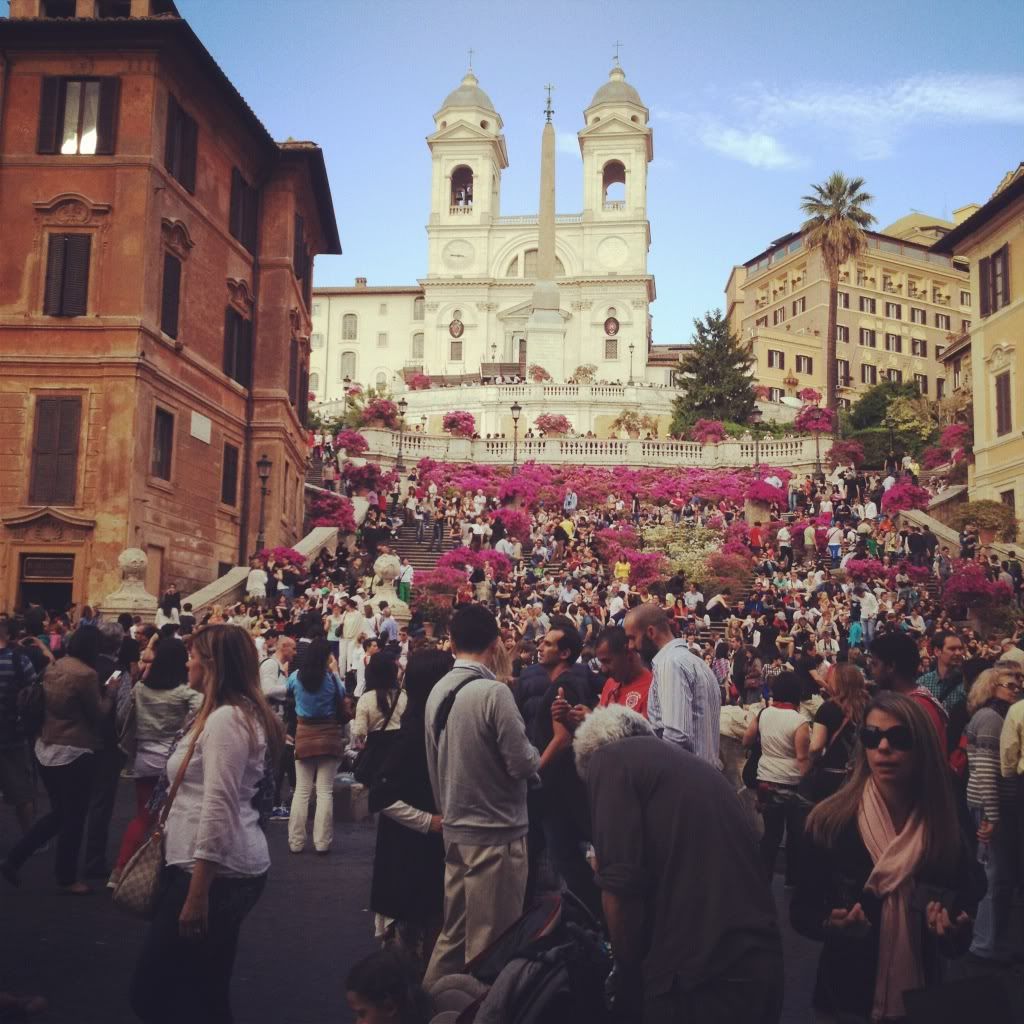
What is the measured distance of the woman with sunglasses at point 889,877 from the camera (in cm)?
379

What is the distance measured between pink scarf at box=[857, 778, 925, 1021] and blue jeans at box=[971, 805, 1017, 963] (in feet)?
14.0

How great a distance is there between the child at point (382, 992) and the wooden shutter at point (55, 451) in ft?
65.7

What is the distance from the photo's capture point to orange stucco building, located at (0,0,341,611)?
22156 mm

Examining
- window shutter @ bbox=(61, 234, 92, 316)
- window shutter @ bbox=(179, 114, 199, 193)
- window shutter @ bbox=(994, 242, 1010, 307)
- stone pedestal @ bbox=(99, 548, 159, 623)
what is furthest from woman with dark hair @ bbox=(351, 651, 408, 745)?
window shutter @ bbox=(994, 242, 1010, 307)

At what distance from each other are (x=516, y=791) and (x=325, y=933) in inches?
111

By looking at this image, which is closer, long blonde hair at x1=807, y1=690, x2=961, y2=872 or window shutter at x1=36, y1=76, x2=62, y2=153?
long blonde hair at x1=807, y1=690, x2=961, y2=872

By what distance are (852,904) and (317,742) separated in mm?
6994

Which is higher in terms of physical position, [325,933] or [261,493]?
[261,493]

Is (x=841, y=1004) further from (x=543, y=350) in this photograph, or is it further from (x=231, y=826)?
(x=543, y=350)

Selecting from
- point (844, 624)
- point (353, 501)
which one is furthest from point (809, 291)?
point (844, 624)

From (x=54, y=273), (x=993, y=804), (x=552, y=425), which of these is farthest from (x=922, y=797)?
(x=552, y=425)

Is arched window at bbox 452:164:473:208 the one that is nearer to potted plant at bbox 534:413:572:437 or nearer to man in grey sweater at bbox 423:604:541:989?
potted plant at bbox 534:413:572:437

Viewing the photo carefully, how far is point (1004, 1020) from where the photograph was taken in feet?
10.5

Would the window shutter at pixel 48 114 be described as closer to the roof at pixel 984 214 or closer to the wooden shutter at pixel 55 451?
the wooden shutter at pixel 55 451
